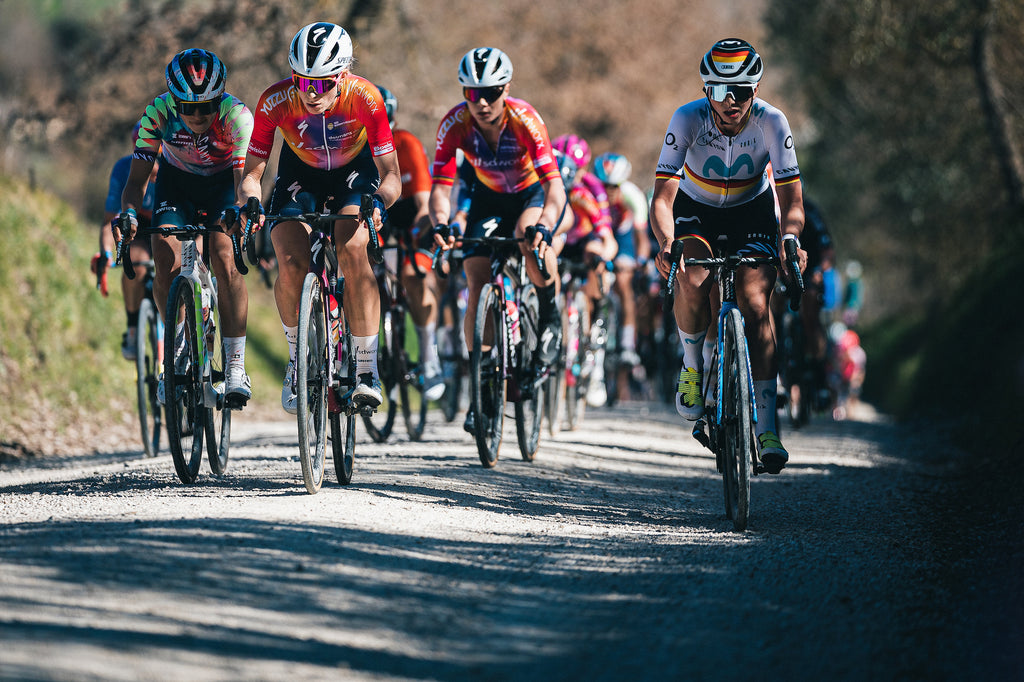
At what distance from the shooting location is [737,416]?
6.07 m

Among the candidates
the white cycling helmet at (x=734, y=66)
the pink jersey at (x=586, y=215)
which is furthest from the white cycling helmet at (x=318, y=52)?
the pink jersey at (x=586, y=215)

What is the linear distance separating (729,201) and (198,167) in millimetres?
3239

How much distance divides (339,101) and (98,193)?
17438 millimetres

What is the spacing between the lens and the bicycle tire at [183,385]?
6.89 meters

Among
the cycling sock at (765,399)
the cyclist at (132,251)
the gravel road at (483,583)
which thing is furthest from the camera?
the cyclist at (132,251)

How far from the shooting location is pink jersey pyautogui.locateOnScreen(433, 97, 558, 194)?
333 inches

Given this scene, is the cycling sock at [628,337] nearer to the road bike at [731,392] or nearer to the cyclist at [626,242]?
the cyclist at [626,242]

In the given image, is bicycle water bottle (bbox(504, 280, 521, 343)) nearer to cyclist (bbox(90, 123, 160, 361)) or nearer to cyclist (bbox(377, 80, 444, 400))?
cyclist (bbox(377, 80, 444, 400))

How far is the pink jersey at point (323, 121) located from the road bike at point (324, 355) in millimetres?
446

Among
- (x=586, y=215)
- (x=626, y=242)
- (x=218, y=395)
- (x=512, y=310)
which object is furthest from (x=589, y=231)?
(x=218, y=395)

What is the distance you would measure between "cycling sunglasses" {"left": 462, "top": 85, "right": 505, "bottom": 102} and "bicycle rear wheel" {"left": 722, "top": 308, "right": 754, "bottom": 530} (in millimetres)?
2824

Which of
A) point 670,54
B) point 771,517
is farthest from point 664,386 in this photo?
point 670,54

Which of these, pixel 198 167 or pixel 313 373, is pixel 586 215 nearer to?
pixel 198 167

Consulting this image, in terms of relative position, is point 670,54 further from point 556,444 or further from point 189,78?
point 189,78
